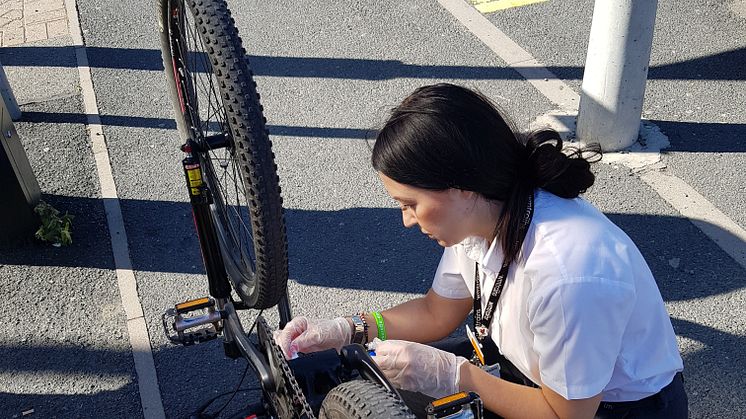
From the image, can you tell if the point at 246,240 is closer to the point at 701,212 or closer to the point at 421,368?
the point at 421,368

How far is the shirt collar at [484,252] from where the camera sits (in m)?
2.02

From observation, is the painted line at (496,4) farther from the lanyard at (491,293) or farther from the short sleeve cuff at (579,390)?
the short sleeve cuff at (579,390)

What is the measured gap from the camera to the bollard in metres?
3.81

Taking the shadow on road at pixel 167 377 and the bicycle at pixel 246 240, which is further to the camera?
the shadow on road at pixel 167 377

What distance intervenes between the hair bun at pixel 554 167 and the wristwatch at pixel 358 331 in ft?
2.47

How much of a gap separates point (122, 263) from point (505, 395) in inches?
84.8

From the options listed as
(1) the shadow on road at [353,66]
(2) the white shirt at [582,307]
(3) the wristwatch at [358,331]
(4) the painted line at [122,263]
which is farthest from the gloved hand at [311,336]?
(1) the shadow on road at [353,66]

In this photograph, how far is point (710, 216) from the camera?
368 centimetres

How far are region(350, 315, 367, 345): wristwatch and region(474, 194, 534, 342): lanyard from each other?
1.16 feet

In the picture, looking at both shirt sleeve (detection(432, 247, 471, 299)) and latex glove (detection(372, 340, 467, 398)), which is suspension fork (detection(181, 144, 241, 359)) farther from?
shirt sleeve (detection(432, 247, 471, 299))

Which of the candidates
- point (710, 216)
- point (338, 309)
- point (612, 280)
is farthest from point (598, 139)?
point (612, 280)

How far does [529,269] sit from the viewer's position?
189 cm

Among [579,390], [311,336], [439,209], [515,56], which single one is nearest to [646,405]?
[579,390]

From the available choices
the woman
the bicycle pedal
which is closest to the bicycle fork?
the bicycle pedal
